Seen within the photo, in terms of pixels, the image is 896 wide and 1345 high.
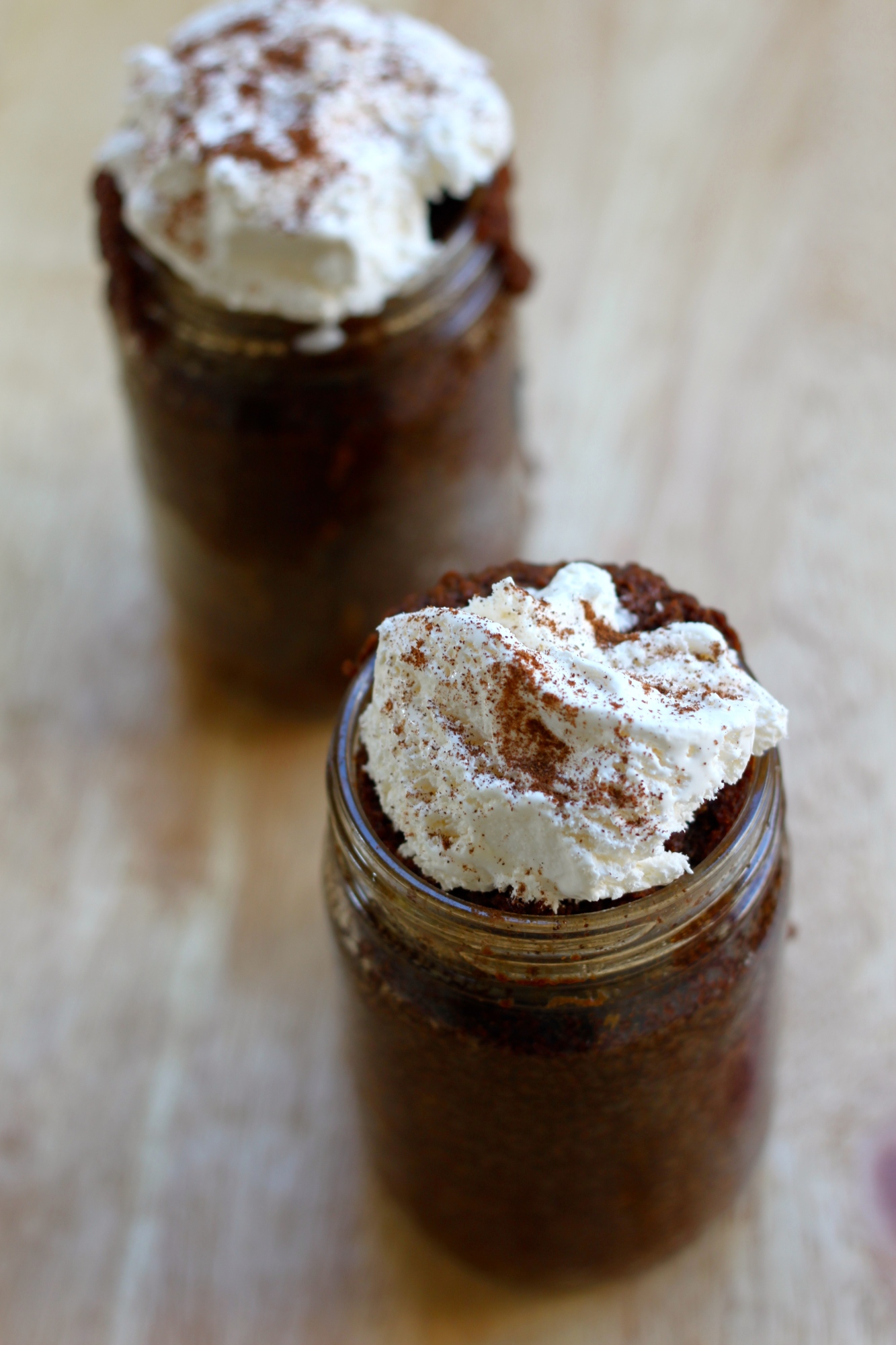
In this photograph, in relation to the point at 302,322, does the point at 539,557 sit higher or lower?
lower

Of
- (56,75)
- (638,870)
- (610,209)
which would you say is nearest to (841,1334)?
(638,870)

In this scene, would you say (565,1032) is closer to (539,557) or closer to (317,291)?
(317,291)

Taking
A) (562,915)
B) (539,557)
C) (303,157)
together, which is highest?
(303,157)

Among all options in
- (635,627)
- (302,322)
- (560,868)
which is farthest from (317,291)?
(560,868)

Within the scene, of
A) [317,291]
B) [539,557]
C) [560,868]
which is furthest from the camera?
[539,557]

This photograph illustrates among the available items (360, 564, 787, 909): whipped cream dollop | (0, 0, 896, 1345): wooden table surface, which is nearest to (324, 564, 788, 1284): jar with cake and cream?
(360, 564, 787, 909): whipped cream dollop

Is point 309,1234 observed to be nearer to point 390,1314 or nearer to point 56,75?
point 390,1314

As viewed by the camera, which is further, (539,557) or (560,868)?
(539,557)
